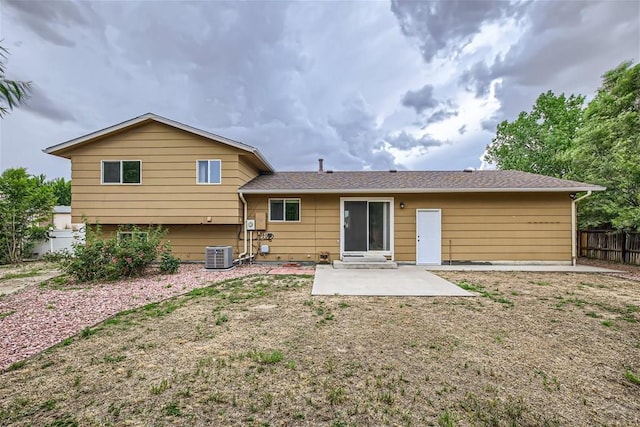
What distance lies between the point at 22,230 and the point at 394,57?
16171mm

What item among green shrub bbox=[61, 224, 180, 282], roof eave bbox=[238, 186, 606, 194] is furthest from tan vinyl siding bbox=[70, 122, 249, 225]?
green shrub bbox=[61, 224, 180, 282]

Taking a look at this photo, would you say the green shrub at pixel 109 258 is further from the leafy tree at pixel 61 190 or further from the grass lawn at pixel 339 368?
the leafy tree at pixel 61 190

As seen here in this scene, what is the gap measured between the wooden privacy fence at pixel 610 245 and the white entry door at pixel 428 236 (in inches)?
238

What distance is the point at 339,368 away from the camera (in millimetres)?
2820

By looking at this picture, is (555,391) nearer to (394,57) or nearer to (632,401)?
(632,401)

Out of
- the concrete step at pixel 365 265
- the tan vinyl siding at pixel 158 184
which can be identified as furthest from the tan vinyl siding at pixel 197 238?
the concrete step at pixel 365 265

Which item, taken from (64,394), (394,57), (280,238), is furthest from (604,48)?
(64,394)

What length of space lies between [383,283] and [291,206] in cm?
435

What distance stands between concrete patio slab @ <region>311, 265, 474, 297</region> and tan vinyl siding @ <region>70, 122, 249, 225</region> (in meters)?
3.86

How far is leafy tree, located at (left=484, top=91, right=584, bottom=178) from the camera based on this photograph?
17.1 meters

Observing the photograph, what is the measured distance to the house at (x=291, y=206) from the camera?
9141mm

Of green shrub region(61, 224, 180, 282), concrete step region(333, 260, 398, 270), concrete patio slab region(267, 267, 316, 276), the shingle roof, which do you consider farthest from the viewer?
the shingle roof

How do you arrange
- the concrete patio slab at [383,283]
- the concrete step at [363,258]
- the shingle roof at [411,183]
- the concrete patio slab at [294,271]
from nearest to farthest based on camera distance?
the concrete patio slab at [383,283] < the concrete patio slab at [294,271] < the shingle roof at [411,183] < the concrete step at [363,258]

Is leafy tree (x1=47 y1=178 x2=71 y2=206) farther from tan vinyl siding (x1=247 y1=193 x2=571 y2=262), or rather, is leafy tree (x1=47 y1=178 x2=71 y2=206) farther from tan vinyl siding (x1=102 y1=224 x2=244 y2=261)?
tan vinyl siding (x1=247 y1=193 x2=571 y2=262)
